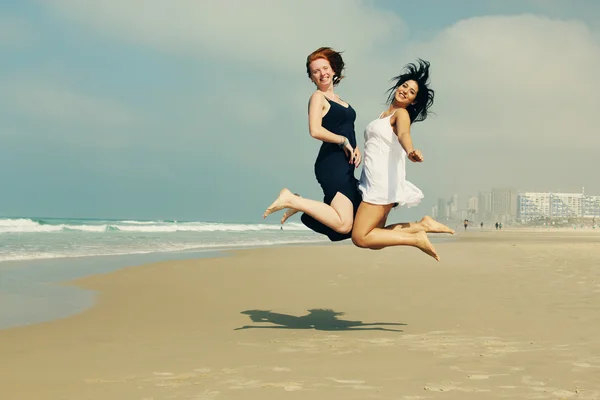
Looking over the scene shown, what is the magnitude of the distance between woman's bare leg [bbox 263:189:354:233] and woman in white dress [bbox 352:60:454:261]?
0.35 ft

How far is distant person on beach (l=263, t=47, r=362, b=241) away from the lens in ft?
19.3

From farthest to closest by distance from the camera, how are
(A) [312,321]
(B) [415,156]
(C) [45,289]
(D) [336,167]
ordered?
(C) [45,289] < (A) [312,321] < (D) [336,167] < (B) [415,156]

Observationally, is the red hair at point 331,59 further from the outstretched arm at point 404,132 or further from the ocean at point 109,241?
the ocean at point 109,241

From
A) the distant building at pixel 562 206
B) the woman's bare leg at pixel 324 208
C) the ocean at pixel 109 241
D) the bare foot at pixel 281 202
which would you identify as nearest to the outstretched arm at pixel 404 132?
the woman's bare leg at pixel 324 208

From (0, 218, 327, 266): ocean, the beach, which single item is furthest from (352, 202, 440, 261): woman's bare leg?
(0, 218, 327, 266): ocean

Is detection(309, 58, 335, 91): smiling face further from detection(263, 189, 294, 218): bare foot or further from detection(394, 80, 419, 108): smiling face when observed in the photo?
detection(263, 189, 294, 218): bare foot

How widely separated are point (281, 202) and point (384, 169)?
3.37 ft

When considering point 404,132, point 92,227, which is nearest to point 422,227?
point 404,132

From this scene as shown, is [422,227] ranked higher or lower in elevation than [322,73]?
lower

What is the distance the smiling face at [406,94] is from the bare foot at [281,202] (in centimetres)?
140

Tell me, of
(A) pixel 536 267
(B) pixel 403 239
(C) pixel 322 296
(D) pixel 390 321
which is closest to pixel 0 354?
(B) pixel 403 239

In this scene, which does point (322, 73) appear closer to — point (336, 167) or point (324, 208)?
point (336, 167)

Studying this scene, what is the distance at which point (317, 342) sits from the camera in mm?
6344

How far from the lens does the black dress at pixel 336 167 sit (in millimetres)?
6066
